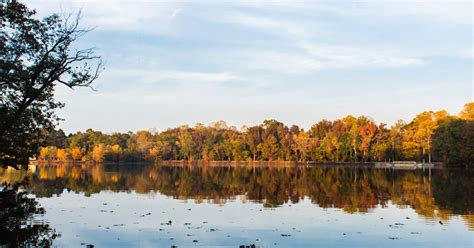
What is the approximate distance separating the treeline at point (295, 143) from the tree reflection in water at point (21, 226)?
73.7 meters

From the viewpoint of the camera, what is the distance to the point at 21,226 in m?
15.8

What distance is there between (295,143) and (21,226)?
4021 inches

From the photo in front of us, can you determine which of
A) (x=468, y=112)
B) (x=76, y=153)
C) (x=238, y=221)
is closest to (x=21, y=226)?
(x=238, y=221)

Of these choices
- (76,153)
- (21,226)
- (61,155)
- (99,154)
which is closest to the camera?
(21,226)

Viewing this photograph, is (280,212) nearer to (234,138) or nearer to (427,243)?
(427,243)

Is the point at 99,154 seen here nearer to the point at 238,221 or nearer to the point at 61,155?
the point at 61,155

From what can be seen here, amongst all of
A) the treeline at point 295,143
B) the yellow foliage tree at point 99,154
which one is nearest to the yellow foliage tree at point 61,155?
the treeline at point 295,143

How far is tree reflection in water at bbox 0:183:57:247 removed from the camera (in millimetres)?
13406

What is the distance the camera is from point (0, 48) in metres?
16.1

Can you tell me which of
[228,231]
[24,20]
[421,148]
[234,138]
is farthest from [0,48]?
[234,138]

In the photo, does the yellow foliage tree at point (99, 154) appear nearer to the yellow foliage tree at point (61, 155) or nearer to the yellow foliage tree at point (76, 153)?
the yellow foliage tree at point (76, 153)

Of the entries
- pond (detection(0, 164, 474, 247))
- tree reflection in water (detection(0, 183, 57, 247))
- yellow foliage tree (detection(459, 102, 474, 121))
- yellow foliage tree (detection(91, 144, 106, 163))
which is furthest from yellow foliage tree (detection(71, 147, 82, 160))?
tree reflection in water (detection(0, 183, 57, 247))

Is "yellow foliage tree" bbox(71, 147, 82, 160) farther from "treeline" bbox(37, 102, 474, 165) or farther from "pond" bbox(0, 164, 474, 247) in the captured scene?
"pond" bbox(0, 164, 474, 247)

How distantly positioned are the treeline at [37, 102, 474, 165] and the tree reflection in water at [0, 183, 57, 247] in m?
73.7
